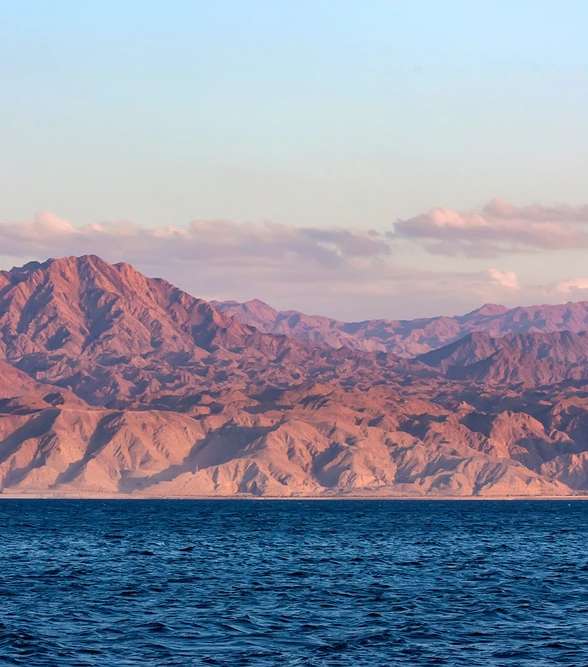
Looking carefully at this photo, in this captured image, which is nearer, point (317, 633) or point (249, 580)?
point (317, 633)

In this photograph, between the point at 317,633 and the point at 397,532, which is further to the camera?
the point at 397,532

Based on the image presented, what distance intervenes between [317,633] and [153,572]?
37059 millimetres

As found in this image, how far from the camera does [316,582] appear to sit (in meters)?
97.5

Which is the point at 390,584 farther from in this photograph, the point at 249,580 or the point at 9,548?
the point at 9,548

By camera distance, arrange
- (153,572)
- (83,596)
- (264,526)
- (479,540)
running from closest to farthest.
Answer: (83,596)
(153,572)
(479,540)
(264,526)

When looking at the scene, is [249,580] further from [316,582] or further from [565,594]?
[565,594]

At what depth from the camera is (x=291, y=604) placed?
83125 millimetres

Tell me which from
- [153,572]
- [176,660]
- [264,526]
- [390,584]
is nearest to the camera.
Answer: [176,660]

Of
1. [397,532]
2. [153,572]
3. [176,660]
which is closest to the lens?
[176,660]

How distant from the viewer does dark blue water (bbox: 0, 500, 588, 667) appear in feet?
212

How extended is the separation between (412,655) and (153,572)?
4413 cm

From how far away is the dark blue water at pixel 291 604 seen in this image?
64625mm

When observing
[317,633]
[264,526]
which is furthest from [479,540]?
[317,633]

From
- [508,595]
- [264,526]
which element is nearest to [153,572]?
[508,595]
